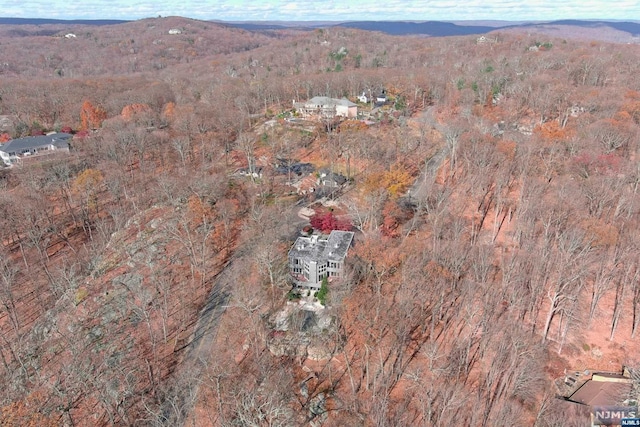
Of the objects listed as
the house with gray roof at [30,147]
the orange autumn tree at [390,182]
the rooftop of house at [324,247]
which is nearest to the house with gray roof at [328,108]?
the orange autumn tree at [390,182]

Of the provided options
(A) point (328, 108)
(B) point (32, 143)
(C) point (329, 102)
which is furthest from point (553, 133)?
(B) point (32, 143)

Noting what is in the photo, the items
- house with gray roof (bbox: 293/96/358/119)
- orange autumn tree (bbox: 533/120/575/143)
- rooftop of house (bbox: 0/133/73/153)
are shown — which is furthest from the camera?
house with gray roof (bbox: 293/96/358/119)

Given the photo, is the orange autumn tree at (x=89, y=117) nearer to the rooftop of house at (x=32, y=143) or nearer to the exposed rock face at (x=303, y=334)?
the rooftop of house at (x=32, y=143)

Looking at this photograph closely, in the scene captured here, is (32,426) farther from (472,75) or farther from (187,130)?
(472,75)

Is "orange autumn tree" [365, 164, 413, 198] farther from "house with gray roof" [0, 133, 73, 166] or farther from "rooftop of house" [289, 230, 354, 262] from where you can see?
"house with gray roof" [0, 133, 73, 166]

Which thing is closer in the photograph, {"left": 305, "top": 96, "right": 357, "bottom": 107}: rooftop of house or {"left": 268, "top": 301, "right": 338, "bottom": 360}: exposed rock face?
{"left": 268, "top": 301, "right": 338, "bottom": 360}: exposed rock face

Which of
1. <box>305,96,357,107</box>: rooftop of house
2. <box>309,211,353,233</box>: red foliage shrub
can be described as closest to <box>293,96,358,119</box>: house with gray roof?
<box>305,96,357,107</box>: rooftop of house

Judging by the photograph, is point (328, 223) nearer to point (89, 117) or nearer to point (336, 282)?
point (336, 282)

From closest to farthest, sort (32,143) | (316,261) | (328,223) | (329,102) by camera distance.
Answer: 1. (316,261)
2. (328,223)
3. (32,143)
4. (329,102)
